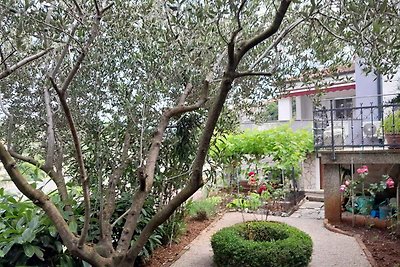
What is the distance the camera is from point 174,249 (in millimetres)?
5574

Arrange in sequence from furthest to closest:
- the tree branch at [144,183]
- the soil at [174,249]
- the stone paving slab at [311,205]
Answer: the stone paving slab at [311,205] → the soil at [174,249] → the tree branch at [144,183]

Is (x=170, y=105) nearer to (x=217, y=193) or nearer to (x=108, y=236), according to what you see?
(x=108, y=236)

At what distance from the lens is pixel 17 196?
4297 millimetres

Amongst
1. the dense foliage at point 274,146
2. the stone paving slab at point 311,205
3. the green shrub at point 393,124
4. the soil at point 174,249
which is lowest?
the soil at point 174,249

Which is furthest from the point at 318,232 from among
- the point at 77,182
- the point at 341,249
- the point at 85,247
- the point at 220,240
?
the point at 85,247

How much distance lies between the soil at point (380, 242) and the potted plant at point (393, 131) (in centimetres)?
149

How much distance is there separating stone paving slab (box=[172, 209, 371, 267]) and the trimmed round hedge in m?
0.46

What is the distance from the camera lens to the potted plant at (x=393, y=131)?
19.1 feet

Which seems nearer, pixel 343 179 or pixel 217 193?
pixel 343 179

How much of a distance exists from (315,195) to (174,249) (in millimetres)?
4892

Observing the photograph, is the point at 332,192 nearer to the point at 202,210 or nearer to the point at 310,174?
the point at 202,210

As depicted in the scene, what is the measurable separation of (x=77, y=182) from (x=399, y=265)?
13.8 ft

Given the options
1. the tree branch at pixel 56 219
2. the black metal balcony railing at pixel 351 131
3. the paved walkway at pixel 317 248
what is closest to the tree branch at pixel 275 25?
the tree branch at pixel 56 219

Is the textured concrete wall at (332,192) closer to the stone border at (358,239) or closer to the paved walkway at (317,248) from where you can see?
the stone border at (358,239)
